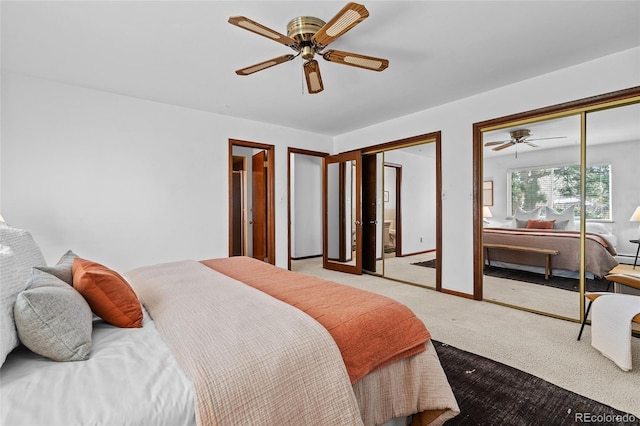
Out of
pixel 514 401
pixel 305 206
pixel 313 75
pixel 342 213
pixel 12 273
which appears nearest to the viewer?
pixel 12 273

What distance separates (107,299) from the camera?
1.33m

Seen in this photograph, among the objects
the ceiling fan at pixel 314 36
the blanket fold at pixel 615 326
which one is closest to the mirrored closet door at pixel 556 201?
the blanket fold at pixel 615 326

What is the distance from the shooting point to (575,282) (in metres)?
3.21

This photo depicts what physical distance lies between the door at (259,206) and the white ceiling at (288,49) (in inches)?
74.3

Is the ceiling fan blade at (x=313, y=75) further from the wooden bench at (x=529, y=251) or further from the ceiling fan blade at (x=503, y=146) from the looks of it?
the wooden bench at (x=529, y=251)

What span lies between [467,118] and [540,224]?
Answer: 1.53 meters

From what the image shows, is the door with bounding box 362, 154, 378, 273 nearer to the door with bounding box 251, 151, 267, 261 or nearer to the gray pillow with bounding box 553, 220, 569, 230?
the door with bounding box 251, 151, 267, 261

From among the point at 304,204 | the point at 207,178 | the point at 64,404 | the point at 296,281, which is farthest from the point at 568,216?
the point at 304,204

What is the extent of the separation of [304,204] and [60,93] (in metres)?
4.63

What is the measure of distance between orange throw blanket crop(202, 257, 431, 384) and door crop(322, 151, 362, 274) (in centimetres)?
343

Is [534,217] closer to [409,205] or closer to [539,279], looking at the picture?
[539,279]

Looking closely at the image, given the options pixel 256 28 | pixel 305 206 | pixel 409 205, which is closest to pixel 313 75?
pixel 256 28

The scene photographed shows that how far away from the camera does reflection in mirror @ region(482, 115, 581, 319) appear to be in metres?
3.13

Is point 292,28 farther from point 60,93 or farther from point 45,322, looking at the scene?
point 60,93
